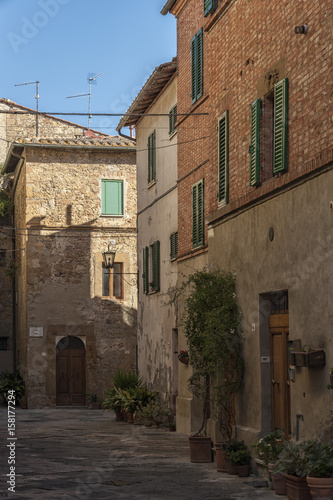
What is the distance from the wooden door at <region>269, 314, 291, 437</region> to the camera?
10086 mm

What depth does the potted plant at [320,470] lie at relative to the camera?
7.39 meters

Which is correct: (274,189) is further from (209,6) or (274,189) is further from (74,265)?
(74,265)

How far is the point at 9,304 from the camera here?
1191 inches

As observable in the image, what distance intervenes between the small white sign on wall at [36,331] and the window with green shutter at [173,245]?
30.4 feet

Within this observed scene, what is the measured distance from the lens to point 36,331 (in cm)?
2653

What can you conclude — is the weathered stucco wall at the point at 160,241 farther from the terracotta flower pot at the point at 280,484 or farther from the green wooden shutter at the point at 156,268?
the terracotta flower pot at the point at 280,484

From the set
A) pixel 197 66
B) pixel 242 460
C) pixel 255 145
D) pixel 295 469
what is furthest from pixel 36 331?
pixel 295 469

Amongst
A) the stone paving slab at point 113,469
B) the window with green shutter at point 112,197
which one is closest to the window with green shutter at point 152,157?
the stone paving slab at point 113,469

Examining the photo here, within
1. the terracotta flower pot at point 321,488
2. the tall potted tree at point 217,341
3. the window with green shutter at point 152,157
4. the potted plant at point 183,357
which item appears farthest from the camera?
the window with green shutter at point 152,157

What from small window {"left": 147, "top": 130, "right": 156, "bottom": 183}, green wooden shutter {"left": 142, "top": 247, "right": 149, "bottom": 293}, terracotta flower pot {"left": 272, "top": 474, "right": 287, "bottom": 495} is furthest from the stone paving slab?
small window {"left": 147, "top": 130, "right": 156, "bottom": 183}

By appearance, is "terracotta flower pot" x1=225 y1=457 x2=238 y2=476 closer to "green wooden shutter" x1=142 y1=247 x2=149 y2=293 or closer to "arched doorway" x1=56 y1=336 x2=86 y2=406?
"green wooden shutter" x1=142 y1=247 x2=149 y2=293

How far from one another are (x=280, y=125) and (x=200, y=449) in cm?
509

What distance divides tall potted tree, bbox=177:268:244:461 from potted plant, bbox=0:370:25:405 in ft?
51.4

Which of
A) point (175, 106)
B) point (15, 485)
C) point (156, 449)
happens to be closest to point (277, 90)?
point (15, 485)
